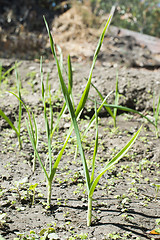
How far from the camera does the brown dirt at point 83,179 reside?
100 centimetres

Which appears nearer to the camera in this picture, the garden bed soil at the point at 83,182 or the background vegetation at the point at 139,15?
the garden bed soil at the point at 83,182

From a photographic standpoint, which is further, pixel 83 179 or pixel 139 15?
pixel 139 15

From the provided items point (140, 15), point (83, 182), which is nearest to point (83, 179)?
point (83, 182)

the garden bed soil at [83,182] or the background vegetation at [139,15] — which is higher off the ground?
the background vegetation at [139,15]

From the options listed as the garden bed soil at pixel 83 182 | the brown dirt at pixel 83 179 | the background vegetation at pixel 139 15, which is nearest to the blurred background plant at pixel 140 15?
the background vegetation at pixel 139 15

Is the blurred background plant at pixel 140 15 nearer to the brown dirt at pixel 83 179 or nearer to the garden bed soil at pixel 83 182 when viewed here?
the brown dirt at pixel 83 179

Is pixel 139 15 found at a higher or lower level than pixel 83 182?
higher

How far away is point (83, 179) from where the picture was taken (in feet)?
4.67

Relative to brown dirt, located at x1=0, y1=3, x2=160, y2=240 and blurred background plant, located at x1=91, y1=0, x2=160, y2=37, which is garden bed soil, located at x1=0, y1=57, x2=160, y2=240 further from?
blurred background plant, located at x1=91, y1=0, x2=160, y2=37

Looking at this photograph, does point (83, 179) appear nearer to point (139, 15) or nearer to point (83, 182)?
point (83, 182)

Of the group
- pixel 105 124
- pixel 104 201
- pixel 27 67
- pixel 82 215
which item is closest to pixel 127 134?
pixel 105 124

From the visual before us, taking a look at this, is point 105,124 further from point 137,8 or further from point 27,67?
point 137,8

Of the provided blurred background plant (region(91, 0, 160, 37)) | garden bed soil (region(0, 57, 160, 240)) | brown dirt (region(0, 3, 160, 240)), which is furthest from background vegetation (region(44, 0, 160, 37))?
garden bed soil (region(0, 57, 160, 240))

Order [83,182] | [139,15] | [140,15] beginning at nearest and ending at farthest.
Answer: [83,182], [139,15], [140,15]
